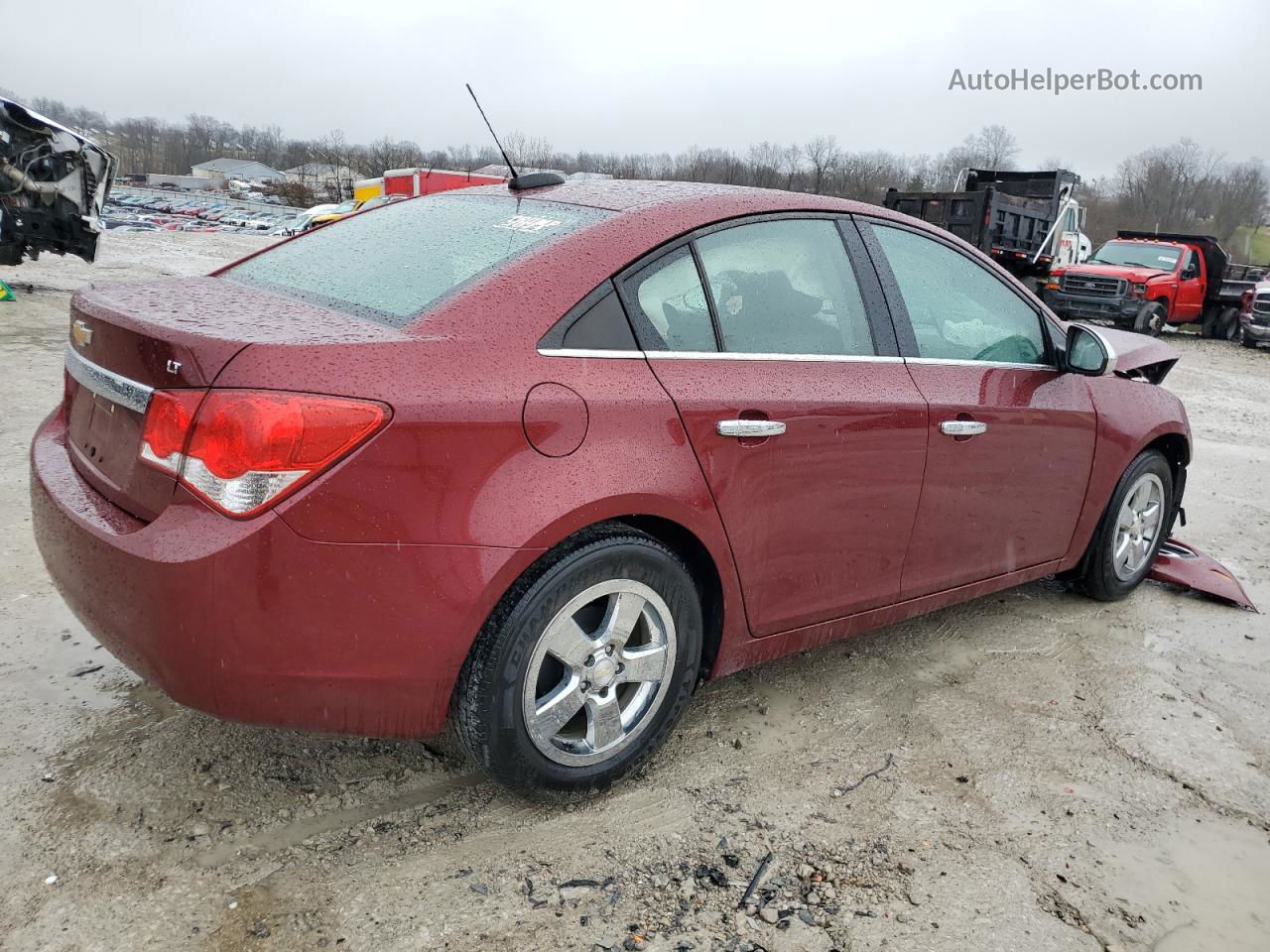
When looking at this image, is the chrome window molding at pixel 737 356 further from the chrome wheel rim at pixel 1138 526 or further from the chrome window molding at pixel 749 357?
the chrome wheel rim at pixel 1138 526

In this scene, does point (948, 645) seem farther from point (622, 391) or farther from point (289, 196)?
point (289, 196)

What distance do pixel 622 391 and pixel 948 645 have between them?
6.98 ft

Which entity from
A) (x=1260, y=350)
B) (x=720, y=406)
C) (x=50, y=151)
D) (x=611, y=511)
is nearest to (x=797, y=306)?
(x=720, y=406)

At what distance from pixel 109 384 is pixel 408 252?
87 cm

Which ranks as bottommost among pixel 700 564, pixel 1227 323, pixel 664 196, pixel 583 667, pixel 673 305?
pixel 583 667

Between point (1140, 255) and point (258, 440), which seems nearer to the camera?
point (258, 440)

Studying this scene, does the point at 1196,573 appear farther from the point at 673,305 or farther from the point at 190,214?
the point at 190,214

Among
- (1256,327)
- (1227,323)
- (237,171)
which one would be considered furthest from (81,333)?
(237,171)

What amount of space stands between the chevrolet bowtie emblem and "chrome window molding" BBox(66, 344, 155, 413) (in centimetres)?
3

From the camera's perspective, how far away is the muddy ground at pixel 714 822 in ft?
7.18

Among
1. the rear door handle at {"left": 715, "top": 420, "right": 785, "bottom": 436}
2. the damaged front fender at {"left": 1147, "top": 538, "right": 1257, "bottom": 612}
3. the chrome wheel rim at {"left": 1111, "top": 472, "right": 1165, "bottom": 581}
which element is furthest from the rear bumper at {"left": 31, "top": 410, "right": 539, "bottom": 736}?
the damaged front fender at {"left": 1147, "top": 538, "right": 1257, "bottom": 612}

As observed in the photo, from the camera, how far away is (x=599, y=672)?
2535mm

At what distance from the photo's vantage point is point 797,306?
298 cm

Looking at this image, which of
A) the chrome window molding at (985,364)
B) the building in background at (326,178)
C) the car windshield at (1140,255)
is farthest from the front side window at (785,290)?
the building in background at (326,178)
